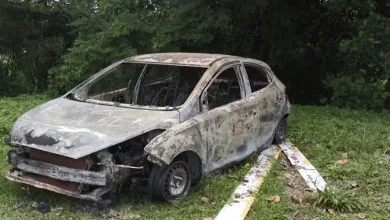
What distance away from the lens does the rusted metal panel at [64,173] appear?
14.2 feet

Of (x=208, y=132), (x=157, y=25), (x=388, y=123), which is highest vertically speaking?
(x=157, y=25)

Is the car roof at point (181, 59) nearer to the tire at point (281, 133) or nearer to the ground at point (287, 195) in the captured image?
the ground at point (287, 195)

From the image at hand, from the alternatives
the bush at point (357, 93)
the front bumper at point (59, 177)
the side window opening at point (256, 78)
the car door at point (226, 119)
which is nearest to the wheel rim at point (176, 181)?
the car door at point (226, 119)

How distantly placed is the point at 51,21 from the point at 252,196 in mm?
11130

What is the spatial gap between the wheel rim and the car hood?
0.46 metres

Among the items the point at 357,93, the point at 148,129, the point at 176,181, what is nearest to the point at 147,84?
the point at 148,129

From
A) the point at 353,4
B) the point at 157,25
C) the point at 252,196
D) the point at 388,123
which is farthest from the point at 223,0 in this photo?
the point at 252,196

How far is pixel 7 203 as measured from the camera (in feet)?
15.4

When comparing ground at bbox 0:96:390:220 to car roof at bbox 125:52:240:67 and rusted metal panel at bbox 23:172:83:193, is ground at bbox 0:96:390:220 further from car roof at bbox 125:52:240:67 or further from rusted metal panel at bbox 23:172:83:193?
car roof at bbox 125:52:240:67

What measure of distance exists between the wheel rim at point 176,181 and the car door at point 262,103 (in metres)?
1.32

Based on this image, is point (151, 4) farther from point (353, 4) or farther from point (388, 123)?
point (388, 123)

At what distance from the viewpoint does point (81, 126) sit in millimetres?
4652

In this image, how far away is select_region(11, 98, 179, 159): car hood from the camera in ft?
14.3

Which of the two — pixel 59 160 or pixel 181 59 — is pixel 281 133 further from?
pixel 59 160
